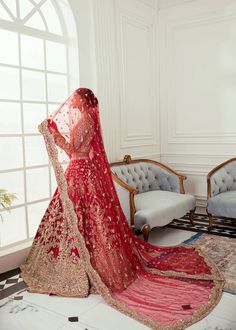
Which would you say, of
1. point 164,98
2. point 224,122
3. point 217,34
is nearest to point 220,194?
point 224,122

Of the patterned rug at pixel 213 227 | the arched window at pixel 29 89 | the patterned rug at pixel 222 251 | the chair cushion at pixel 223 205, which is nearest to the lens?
the patterned rug at pixel 222 251

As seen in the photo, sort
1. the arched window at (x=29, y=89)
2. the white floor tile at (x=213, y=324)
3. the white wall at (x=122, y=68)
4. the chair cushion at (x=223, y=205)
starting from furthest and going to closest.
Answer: the white wall at (x=122, y=68)
the chair cushion at (x=223, y=205)
the arched window at (x=29, y=89)
the white floor tile at (x=213, y=324)

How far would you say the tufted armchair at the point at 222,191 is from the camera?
189 inches

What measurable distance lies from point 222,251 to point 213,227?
108 cm

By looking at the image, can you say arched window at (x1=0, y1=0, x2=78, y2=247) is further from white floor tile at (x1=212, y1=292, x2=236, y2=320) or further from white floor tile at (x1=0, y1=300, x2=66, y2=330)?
white floor tile at (x1=212, y1=292, x2=236, y2=320)

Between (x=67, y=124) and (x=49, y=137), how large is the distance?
0.21 m

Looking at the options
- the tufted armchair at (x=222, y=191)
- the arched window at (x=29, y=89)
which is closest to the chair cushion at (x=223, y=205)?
the tufted armchair at (x=222, y=191)

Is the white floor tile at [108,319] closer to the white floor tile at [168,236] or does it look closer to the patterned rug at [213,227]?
the white floor tile at [168,236]

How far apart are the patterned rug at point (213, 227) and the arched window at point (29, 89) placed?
1.94m

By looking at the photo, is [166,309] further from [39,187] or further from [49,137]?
[39,187]

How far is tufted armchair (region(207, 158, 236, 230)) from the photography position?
189 inches

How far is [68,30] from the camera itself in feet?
15.7

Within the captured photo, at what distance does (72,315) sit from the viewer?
9.39 feet

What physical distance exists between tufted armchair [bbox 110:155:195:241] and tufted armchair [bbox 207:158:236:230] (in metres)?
0.29
